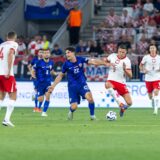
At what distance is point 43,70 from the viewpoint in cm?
2875

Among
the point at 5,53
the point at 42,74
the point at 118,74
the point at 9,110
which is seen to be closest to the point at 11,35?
the point at 5,53

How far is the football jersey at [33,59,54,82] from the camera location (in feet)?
93.9

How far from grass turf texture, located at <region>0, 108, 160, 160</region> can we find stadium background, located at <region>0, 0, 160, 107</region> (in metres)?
13.8

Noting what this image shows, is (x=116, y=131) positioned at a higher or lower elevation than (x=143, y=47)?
lower

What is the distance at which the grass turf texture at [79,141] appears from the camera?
1361 centimetres

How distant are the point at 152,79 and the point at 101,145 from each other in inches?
561

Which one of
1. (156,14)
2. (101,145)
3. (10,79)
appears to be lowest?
(101,145)

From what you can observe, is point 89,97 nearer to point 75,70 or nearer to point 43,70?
point 75,70

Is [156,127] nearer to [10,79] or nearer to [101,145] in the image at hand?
[10,79]

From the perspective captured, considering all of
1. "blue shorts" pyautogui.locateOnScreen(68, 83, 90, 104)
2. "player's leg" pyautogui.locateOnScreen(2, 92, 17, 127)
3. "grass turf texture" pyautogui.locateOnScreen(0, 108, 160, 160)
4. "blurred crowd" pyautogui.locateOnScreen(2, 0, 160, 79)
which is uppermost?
"blurred crowd" pyautogui.locateOnScreen(2, 0, 160, 79)

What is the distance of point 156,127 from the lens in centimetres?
1998

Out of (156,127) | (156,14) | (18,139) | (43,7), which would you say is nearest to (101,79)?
(156,14)

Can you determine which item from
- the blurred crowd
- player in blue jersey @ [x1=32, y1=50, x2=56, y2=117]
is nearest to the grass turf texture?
player in blue jersey @ [x1=32, y1=50, x2=56, y2=117]

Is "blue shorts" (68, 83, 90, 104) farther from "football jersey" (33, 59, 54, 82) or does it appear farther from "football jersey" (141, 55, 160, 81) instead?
"football jersey" (141, 55, 160, 81)
